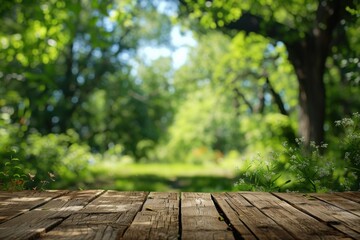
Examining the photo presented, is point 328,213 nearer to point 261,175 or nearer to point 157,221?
point 157,221

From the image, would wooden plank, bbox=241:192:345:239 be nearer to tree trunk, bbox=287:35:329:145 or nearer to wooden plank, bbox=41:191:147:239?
wooden plank, bbox=41:191:147:239

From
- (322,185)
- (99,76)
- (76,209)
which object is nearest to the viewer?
(76,209)

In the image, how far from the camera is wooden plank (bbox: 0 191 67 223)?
9.31 feet

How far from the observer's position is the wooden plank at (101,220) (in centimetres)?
223

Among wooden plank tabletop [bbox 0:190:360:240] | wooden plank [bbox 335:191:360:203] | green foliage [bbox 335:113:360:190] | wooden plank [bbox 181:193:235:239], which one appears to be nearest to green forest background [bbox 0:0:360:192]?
green foliage [bbox 335:113:360:190]

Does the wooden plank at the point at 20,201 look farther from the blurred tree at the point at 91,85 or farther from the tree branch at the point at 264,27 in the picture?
the blurred tree at the point at 91,85

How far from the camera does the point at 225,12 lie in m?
8.27

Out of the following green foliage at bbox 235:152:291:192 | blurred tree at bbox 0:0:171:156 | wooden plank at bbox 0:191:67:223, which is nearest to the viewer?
wooden plank at bbox 0:191:67:223

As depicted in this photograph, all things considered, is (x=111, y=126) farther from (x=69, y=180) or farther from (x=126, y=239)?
(x=126, y=239)

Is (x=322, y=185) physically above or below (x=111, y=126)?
below

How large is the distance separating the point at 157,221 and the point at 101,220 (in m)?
0.35

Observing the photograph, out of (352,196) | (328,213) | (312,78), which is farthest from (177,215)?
(312,78)

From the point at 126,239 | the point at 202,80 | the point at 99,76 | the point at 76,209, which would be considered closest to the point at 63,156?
the point at 76,209

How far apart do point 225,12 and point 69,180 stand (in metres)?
6.10
